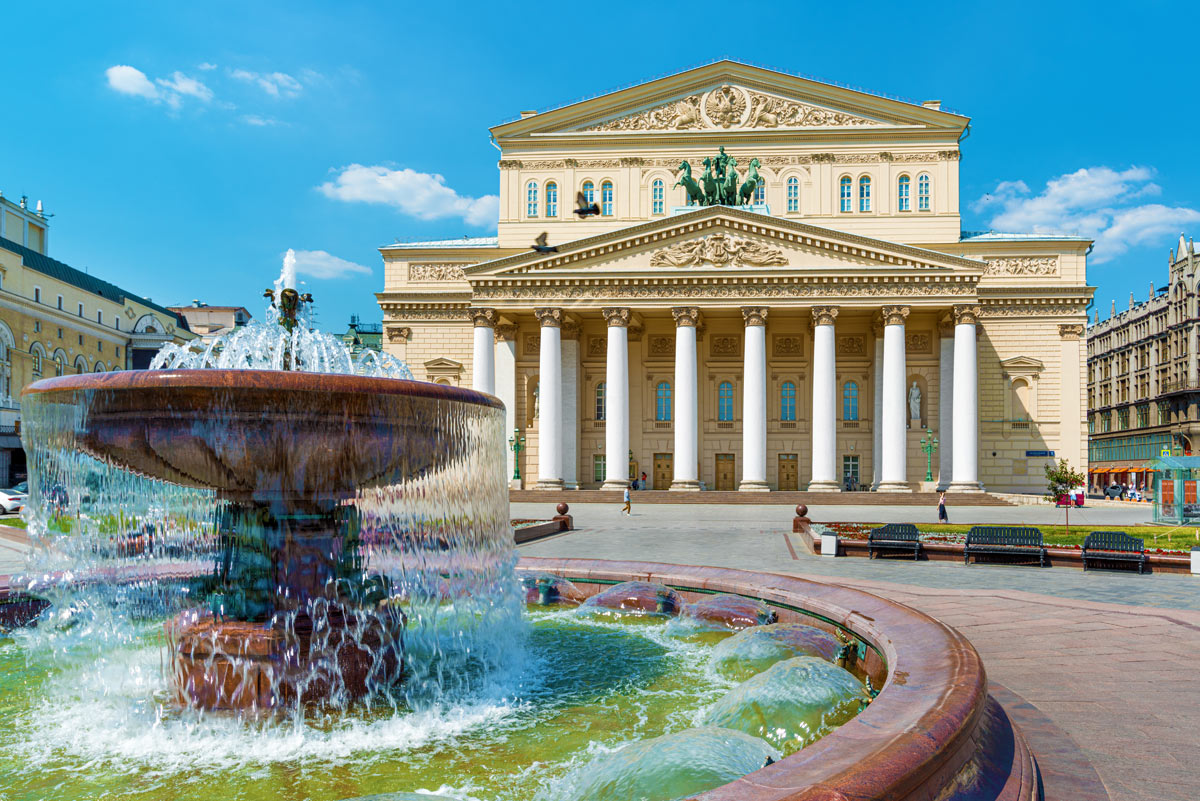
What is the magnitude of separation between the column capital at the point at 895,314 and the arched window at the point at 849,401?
585 centimetres

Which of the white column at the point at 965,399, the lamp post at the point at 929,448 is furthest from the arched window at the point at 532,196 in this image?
the lamp post at the point at 929,448

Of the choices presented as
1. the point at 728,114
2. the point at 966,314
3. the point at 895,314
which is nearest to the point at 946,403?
the point at 966,314

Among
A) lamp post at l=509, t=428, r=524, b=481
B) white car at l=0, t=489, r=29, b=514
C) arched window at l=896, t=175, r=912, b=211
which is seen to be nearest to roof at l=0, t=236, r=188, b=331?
white car at l=0, t=489, r=29, b=514

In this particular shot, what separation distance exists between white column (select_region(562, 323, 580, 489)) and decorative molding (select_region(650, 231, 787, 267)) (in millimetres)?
6049

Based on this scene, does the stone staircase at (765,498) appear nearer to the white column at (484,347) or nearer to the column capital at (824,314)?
the white column at (484,347)

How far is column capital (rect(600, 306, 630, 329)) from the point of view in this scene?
3941cm

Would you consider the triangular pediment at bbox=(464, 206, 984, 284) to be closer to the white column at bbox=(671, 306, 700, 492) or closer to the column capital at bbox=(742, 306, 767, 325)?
the column capital at bbox=(742, 306, 767, 325)

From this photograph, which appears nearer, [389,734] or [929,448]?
[389,734]

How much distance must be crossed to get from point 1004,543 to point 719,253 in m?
26.6

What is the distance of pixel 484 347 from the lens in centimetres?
4075

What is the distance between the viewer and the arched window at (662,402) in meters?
43.9

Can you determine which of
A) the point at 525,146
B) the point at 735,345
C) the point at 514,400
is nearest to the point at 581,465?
the point at 514,400

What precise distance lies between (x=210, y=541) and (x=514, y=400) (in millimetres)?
37178

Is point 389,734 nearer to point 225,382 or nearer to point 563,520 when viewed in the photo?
point 225,382
